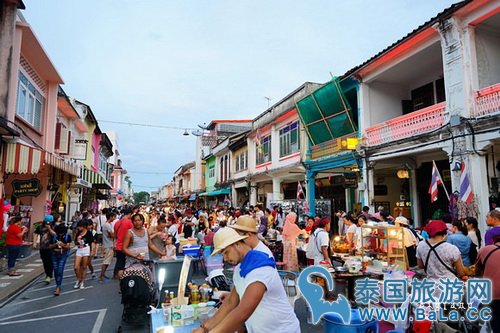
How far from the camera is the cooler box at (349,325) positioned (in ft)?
12.7

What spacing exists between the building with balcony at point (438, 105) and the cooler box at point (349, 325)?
20.9 ft

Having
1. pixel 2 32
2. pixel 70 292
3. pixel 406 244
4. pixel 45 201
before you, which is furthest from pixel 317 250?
pixel 45 201

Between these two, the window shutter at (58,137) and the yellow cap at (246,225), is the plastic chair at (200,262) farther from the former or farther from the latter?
the window shutter at (58,137)

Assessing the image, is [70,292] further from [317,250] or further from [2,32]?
[2,32]

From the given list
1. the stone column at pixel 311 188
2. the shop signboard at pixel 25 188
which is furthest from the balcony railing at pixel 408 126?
the shop signboard at pixel 25 188

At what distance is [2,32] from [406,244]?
11.9m

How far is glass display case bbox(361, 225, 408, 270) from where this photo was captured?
730 centimetres

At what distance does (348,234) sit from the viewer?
9.48 meters

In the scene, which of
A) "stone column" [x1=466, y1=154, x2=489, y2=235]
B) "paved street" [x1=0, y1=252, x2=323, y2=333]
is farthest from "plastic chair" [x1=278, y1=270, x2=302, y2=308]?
"stone column" [x1=466, y1=154, x2=489, y2=235]

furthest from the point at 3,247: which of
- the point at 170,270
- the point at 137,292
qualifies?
the point at 170,270

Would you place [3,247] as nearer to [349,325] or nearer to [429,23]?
[349,325]

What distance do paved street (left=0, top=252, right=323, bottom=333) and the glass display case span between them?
234 centimetres

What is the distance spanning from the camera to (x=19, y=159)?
891cm

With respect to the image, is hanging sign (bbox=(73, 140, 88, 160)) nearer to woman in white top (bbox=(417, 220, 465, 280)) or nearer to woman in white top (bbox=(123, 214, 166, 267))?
woman in white top (bbox=(123, 214, 166, 267))
